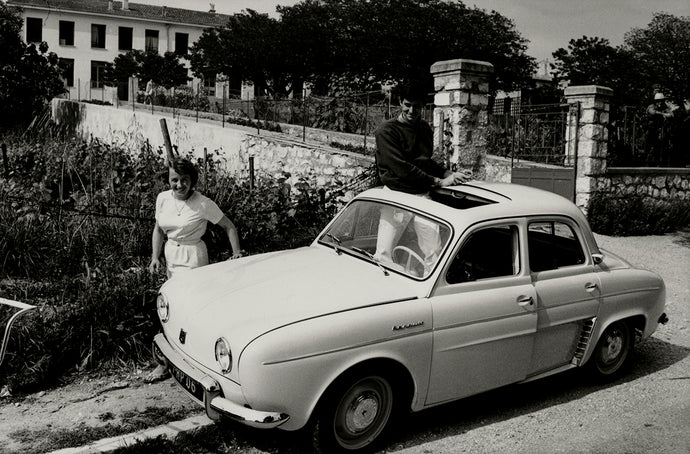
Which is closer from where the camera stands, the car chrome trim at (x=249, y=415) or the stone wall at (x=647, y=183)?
the car chrome trim at (x=249, y=415)

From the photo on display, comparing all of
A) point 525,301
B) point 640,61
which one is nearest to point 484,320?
point 525,301

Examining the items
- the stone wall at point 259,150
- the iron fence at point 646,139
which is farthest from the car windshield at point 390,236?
the iron fence at point 646,139

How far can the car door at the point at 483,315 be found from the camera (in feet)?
15.0

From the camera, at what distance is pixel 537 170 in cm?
1237

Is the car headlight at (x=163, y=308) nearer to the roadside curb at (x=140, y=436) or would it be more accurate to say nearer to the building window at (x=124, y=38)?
the roadside curb at (x=140, y=436)

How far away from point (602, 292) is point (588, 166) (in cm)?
738

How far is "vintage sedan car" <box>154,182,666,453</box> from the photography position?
401cm

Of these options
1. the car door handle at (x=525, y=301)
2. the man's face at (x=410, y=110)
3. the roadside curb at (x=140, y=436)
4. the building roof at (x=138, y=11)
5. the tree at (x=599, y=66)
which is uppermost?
the building roof at (x=138, y=11)

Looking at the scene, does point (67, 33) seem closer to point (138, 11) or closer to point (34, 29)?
point (34, 29)

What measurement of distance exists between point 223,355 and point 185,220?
1.70 metres

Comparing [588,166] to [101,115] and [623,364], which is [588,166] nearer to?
[623,364]

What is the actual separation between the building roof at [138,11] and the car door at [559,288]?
189ft

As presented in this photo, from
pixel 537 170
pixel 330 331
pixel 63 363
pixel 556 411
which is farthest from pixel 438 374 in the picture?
pixel 537 170

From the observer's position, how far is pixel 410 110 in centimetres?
565
